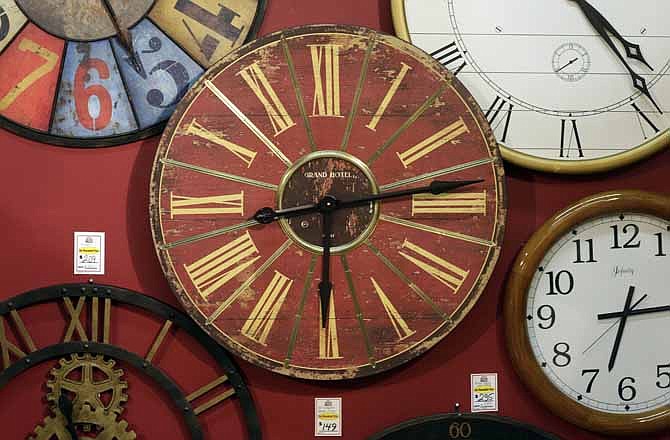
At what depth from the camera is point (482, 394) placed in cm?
242

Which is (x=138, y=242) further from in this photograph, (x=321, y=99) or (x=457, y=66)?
(x=457, y=66)

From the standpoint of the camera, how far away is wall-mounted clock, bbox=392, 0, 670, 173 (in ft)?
7.77

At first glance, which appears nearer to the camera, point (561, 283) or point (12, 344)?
point (12, 344)

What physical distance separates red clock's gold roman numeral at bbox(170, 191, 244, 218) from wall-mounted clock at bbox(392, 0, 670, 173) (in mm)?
625

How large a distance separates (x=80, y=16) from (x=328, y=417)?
121 cm

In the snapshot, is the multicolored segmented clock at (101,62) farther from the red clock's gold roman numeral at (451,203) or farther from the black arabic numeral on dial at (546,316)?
the black arabic numeral on dial at (546,316)

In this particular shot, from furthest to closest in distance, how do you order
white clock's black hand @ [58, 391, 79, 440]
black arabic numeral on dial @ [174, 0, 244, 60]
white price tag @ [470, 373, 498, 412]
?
white price tag @ [470, 373, 498, 412], black arabic numeral on dial @ [174, 0, 244, 60], white clock's black hand @ [58, 391, 79, 440]

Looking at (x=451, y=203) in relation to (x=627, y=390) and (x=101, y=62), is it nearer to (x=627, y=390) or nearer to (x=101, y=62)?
(x=627, y=390)

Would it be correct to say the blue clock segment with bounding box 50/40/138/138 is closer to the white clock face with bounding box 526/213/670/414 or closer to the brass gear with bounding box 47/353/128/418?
the brass gear with bounding box 47/353/128/418

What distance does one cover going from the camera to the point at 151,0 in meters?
2.30

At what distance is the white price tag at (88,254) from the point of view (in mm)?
2307

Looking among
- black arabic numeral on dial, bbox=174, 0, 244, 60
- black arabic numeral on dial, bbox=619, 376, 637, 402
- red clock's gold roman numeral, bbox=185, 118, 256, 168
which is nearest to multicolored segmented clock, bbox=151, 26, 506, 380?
red clock's gold roman numeral, bbox=185, 118, 256, 168

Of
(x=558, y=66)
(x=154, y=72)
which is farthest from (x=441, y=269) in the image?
(x=154, y=72)

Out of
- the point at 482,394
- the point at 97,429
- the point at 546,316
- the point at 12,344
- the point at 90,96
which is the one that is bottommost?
the point at 97,429
